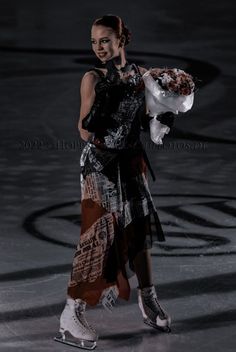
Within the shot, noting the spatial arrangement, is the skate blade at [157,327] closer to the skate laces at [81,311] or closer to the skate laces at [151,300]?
the skate laces at [151,300]

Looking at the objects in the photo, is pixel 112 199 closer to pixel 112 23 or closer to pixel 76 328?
pixel 76 328

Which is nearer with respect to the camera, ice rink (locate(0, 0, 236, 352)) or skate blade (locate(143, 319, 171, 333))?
Answer: skate blade (locate(143, 319, 171, 333))

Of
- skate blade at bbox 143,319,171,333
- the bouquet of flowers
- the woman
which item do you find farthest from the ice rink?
the bouquet of flowers

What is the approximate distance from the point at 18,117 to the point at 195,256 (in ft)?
11.3

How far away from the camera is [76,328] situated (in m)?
5.49

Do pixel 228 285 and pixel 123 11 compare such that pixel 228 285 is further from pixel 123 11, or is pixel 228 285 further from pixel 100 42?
pixel 123 11

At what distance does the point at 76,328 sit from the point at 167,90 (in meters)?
1.17

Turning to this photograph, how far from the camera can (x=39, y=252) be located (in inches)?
268

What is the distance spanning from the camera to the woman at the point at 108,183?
5.39 metres

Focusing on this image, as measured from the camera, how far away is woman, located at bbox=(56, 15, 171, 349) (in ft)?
17.7

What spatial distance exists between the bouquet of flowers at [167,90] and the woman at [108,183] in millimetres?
47

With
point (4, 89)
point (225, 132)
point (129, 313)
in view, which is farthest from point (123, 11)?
point (129, 313)

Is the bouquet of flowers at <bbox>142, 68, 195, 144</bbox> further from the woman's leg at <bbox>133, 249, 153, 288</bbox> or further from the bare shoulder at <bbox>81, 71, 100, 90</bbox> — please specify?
the woman's leg at <bbox>133, 249, 153, 288</bbox>

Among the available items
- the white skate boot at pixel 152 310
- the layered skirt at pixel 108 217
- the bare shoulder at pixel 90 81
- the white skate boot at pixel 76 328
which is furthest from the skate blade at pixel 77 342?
the bare shoulder at pixel 90 81
